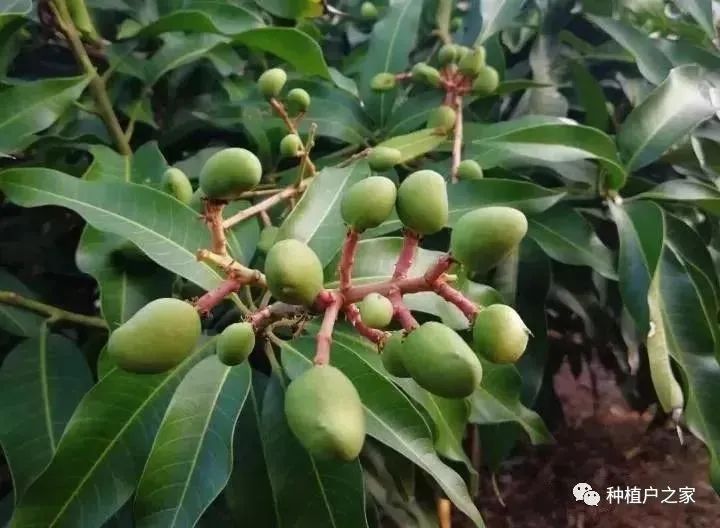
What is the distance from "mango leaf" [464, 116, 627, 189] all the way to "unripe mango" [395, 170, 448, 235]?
304 mm

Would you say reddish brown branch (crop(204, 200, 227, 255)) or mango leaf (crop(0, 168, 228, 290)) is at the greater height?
reddish brown branch (crop(204, 200, 227, 255))

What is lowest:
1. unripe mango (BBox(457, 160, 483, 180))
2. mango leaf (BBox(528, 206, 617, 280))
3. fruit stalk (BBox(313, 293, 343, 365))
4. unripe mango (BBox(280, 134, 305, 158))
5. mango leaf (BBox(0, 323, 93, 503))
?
mango leaf (BBox(0, 323, 93, 503))

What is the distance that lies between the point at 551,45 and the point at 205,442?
654 mm

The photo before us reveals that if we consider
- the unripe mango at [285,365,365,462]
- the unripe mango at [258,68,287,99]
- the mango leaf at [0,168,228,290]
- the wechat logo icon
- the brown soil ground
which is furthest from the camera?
the brown soil ground

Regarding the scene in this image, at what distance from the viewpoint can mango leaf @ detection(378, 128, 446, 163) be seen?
27.3 inches

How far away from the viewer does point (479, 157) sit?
2.31 feet

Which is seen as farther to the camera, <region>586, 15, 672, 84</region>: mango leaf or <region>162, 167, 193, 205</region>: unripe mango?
<region>586, 15, 672, 84</region>: mango leaf

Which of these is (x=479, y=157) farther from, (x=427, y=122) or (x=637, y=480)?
(x=637, y=480)

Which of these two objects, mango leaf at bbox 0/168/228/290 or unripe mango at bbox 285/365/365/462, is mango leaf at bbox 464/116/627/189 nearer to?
mango leaf at bbox 0/168/228/290

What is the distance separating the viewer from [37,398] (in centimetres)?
62

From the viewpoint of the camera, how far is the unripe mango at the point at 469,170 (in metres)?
0.65

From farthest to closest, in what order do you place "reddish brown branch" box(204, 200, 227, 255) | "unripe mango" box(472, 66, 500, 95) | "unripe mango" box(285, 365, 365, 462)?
"unripe mango" box(472, 66, 500, 95)
"reddish brown branch" box(204, 200, 227, 255)
"unripe mango" box(285, 365, 365, 462)

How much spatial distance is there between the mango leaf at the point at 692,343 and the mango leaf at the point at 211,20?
44 centimetres

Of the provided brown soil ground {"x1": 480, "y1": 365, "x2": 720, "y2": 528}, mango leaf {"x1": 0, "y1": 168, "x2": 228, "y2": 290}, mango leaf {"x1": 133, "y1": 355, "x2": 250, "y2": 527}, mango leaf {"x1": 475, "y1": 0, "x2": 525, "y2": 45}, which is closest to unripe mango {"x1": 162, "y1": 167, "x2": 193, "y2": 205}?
mango leaf {"x1": 0, "y1": 168, "x2": 228, "y2": 290}
